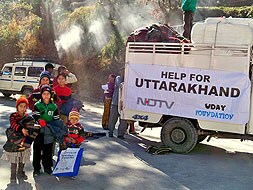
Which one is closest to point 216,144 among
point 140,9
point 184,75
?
point 184,75

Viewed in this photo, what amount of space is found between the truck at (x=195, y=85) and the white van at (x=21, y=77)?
9.10 m

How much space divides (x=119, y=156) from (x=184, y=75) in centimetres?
206

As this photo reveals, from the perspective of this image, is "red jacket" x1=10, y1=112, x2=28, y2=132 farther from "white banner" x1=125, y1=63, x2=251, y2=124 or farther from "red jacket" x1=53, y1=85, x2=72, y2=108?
"white banner" x1=125, y1=63, x2=251, y2=124

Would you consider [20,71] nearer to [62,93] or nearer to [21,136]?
[62,93]

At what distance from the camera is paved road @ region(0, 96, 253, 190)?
5746 mm

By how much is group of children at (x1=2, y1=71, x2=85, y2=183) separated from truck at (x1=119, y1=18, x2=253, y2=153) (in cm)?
231

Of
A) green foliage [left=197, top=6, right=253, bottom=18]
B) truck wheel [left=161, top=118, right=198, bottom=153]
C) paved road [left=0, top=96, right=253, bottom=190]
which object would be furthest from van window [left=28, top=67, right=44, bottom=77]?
green foliage [left=197, top=6, right=253, bottom=18]

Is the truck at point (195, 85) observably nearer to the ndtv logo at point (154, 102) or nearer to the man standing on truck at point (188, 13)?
the ndtv logo at point (154, 102)

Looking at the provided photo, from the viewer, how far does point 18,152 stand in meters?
5.58

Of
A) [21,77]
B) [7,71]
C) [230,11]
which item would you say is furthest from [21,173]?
[230,11]

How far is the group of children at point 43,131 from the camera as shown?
5.48 m

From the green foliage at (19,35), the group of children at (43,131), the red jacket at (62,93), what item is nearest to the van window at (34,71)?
the green foliage at (19,35)

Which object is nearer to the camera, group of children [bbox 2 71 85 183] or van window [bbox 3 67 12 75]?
group of children [bbox 2 71 85 183]

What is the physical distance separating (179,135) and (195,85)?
3.56 feet
